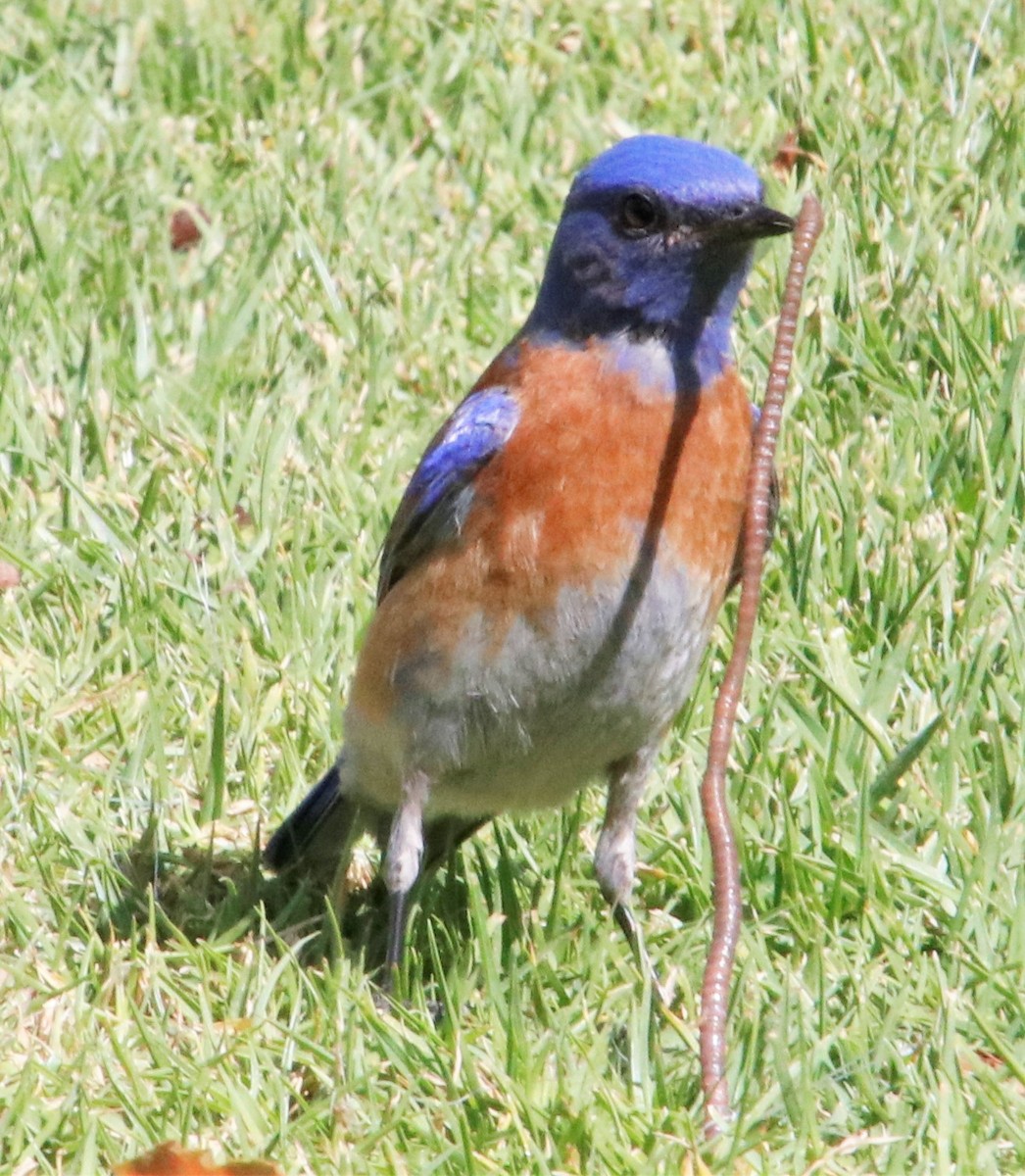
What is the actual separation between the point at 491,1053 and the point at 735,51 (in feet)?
15.3

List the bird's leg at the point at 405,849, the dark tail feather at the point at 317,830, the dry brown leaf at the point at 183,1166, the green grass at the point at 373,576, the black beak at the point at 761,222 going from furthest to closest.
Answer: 1. the dark tail feather at the point at 317,830
2. the bird's leg at the point at 405,849
3. the black beak at the point at 761,222
4. the green grass at the point at 373,576
5. the dry brown leaf at the point at 183,1166

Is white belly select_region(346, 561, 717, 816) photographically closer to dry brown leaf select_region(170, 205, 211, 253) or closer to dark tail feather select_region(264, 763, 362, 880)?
dark tail feather select_region(264, 763, 362, 880)

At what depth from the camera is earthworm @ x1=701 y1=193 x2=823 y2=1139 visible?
416cm

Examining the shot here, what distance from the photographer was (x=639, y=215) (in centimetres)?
462

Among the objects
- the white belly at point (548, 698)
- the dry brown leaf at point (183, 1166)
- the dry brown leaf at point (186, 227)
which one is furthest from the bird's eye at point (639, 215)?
the dry brown leaf at point (186, 227)

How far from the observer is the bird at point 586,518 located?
4.55 metres

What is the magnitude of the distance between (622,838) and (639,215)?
4.70 feet

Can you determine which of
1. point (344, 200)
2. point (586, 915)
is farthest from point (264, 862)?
point (344, 200)

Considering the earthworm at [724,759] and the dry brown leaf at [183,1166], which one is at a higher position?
the earthworm at [724,759]

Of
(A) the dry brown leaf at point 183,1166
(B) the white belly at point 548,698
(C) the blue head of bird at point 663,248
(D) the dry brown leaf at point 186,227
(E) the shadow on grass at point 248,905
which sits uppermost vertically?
(C) the blue head of bird at point 663,248

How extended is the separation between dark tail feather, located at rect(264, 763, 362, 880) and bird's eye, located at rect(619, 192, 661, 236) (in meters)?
1.49

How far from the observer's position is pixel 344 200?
7.45 m

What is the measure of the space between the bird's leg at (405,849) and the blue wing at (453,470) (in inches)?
20.2

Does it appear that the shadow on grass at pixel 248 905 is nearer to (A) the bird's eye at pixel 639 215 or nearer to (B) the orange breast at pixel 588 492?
(B) the orange breast at pixel 588 492
